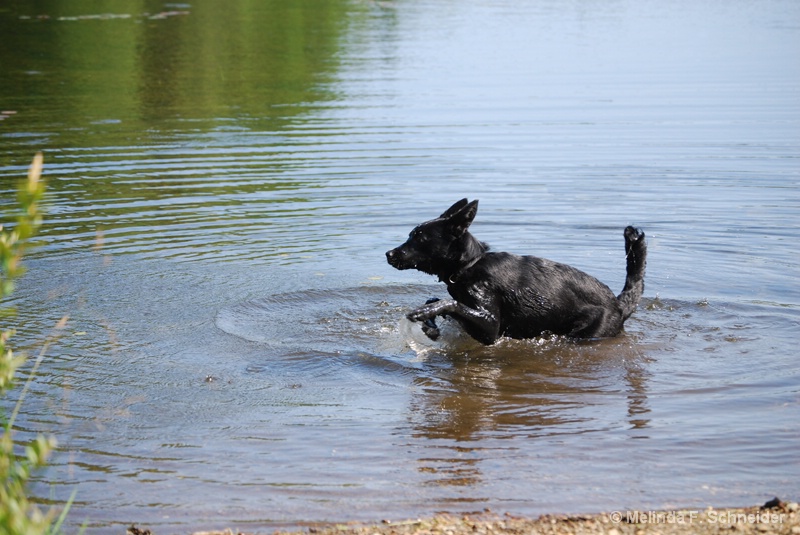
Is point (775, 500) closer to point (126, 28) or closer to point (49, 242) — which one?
point (49, 242)

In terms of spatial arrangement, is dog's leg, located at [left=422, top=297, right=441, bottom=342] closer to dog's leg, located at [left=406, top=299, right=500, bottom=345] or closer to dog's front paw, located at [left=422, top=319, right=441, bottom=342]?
dog's front paw, located at [left=422, top=319, right=441, bottom=342]

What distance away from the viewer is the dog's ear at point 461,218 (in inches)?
305

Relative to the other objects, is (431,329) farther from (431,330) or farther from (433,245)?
(433,245)

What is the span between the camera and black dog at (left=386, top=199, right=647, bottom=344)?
8008 mm

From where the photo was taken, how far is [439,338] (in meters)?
8.54

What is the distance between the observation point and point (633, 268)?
8.14m

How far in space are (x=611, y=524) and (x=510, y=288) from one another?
3352mm

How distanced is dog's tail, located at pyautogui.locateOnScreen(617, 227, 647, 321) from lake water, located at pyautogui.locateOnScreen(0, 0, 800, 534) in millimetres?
387

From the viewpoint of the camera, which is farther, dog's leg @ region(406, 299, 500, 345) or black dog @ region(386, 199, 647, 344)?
black dog @ region(386, 199, 647, 344)

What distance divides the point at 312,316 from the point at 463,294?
1.56 m

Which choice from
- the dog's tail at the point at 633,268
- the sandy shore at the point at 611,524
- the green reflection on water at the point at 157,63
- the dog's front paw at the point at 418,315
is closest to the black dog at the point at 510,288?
the dog's tail at the point at 633,268

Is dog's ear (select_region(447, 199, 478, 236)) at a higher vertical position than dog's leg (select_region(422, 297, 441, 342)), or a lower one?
higher

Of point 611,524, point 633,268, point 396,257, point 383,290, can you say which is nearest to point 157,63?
point 383,290

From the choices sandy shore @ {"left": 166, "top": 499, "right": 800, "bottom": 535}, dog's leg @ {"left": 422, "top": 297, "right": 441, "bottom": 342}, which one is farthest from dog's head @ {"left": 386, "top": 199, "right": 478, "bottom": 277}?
sandy shore @ {"left": 166, "top": 499, "right": 800, "bottom": 535}
